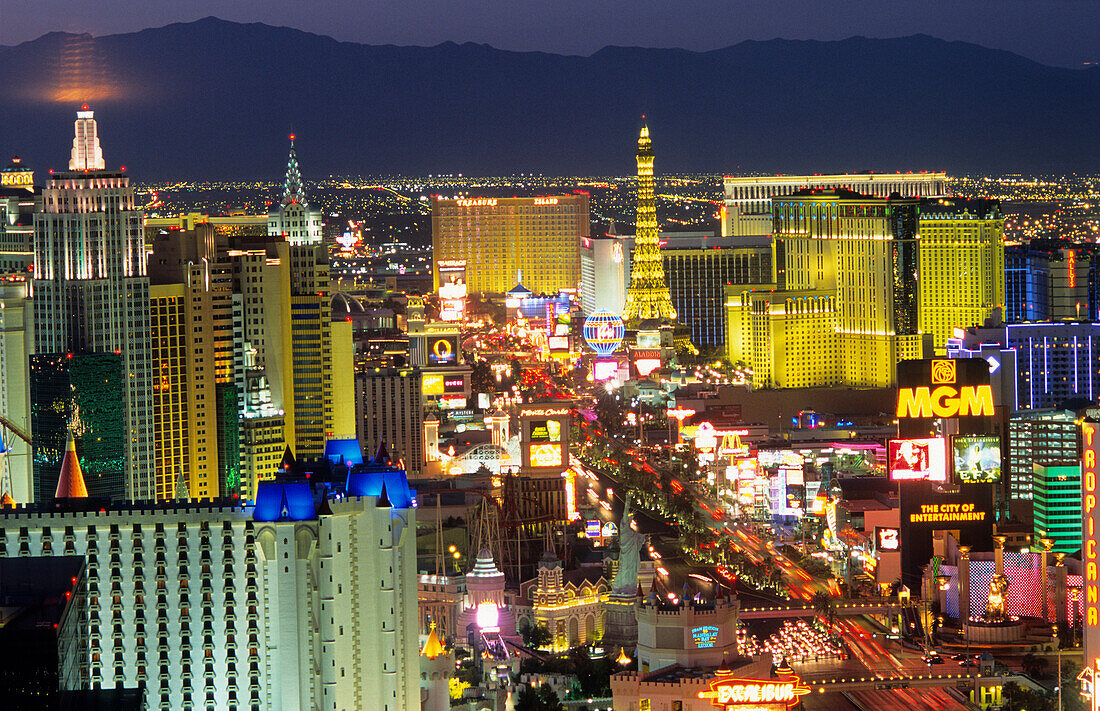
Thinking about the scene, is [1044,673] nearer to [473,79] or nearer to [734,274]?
[734,274]

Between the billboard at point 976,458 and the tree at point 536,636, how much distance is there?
12359 mm

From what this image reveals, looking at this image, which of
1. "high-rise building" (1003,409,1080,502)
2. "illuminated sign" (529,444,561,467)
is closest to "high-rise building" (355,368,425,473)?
"illuminated sign" (529,444,561,467)

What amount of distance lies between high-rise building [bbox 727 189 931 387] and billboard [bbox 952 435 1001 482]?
1387 inches

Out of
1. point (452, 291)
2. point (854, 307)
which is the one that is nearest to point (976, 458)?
point (854, 307)

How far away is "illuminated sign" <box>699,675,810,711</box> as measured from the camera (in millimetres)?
37625

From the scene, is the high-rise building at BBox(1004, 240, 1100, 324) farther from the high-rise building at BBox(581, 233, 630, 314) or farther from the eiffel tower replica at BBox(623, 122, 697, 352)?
the high-rise building at BBox(581, 233, 630, 314)

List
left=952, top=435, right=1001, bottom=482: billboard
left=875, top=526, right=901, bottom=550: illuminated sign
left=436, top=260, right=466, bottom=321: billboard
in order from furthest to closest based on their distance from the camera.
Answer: left=436, top=260, right=466, bottom=321: billboard → left=875, top=526, right=901, bottom=550: illuminated sign → left=952, top=435, right=1001, bottom=482: billboard

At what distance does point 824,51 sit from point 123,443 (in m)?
80.8

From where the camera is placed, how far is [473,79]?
456 ft

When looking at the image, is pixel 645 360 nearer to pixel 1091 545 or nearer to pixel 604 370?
pixel 604 370

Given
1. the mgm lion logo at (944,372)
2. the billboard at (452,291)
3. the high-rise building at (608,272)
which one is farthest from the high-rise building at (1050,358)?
the high-rise building at (608,272)

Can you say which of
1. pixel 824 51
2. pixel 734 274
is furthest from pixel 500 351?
pixel 824 51

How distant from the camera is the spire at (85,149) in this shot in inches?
2010

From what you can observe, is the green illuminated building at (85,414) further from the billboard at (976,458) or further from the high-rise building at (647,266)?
the high-rise building at (647,266)
